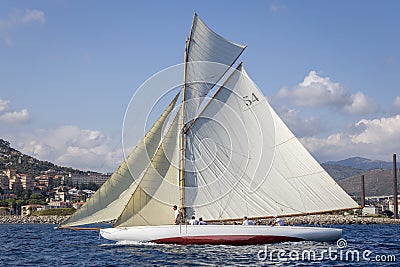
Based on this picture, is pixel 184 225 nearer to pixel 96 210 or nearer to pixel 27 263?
pixel 96 210

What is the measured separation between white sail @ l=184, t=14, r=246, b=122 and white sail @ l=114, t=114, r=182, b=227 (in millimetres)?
2762

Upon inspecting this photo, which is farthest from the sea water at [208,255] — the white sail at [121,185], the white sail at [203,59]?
the white sail at [203,59]

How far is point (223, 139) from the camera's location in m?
34.9

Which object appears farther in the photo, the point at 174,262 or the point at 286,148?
the point at 286,148

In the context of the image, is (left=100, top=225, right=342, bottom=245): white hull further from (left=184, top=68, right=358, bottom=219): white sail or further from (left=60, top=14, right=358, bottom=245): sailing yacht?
(left=184, top=68, right=358, bottom=219): white sail

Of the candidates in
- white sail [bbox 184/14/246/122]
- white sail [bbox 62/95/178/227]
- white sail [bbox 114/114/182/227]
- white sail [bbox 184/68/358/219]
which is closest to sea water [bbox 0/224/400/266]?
white sail [bbox 114/114/182/227]

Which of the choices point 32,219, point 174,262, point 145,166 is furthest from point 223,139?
point 32,219

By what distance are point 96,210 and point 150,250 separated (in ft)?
15.7

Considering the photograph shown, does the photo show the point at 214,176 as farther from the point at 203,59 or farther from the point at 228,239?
the point at 203,59

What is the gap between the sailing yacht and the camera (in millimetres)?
32938

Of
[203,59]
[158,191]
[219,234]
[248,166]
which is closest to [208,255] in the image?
[219,234]

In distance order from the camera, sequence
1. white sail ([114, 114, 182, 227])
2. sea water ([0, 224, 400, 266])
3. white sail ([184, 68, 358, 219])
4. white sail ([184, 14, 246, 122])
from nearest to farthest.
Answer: sea water ([0, 224, 400, 266]), white sail ([114, 114, 182, 227]), white sail ([184, 68, 358, 219]), white sail ([184, 14, 246, 122])

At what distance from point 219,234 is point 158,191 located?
4.48 metres

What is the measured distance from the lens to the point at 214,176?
113 feet
